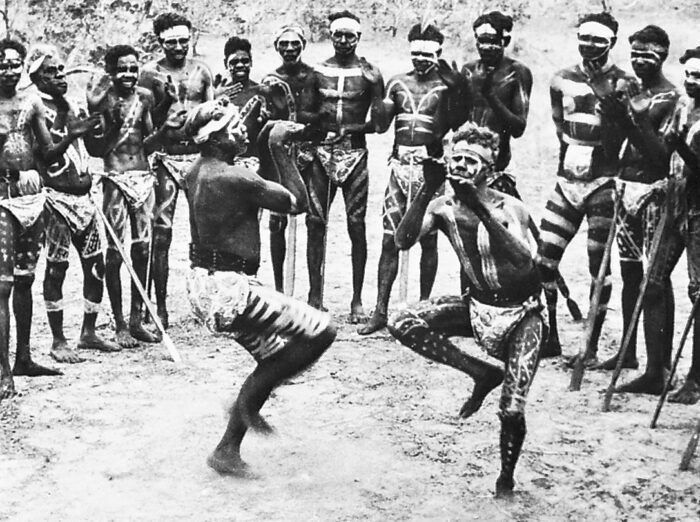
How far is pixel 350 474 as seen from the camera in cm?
584

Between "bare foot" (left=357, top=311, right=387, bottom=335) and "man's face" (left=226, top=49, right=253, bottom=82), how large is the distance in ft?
7.49

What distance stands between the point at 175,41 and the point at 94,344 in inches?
100

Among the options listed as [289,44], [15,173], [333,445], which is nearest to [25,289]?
[15,173]

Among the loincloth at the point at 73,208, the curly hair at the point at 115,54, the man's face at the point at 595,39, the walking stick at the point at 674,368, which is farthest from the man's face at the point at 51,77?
the walking stick at the point at 674,368

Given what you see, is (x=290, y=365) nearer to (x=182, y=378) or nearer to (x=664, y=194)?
(x=182, y=378)

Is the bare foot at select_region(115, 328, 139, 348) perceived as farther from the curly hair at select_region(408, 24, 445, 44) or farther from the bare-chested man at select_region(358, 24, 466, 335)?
the curly hair at select_region(408, 24, 445, 44)

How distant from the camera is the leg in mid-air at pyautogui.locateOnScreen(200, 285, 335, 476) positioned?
18.9ft

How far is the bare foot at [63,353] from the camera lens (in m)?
7.86

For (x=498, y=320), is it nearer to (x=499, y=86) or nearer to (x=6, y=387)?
(x=499, y=86)

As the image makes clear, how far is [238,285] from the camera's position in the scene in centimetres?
573

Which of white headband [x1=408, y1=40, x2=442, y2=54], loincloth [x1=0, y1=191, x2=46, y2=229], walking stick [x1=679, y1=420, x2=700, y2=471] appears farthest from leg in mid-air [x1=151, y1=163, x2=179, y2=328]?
walking stick [x1=679, y1=420, x2=700, y2=471]

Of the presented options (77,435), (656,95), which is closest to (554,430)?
(656,95)

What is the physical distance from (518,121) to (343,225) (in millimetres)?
4888

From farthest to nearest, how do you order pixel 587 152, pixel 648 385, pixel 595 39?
pixel 587 152
pixel 595 39
pixel 648 385
